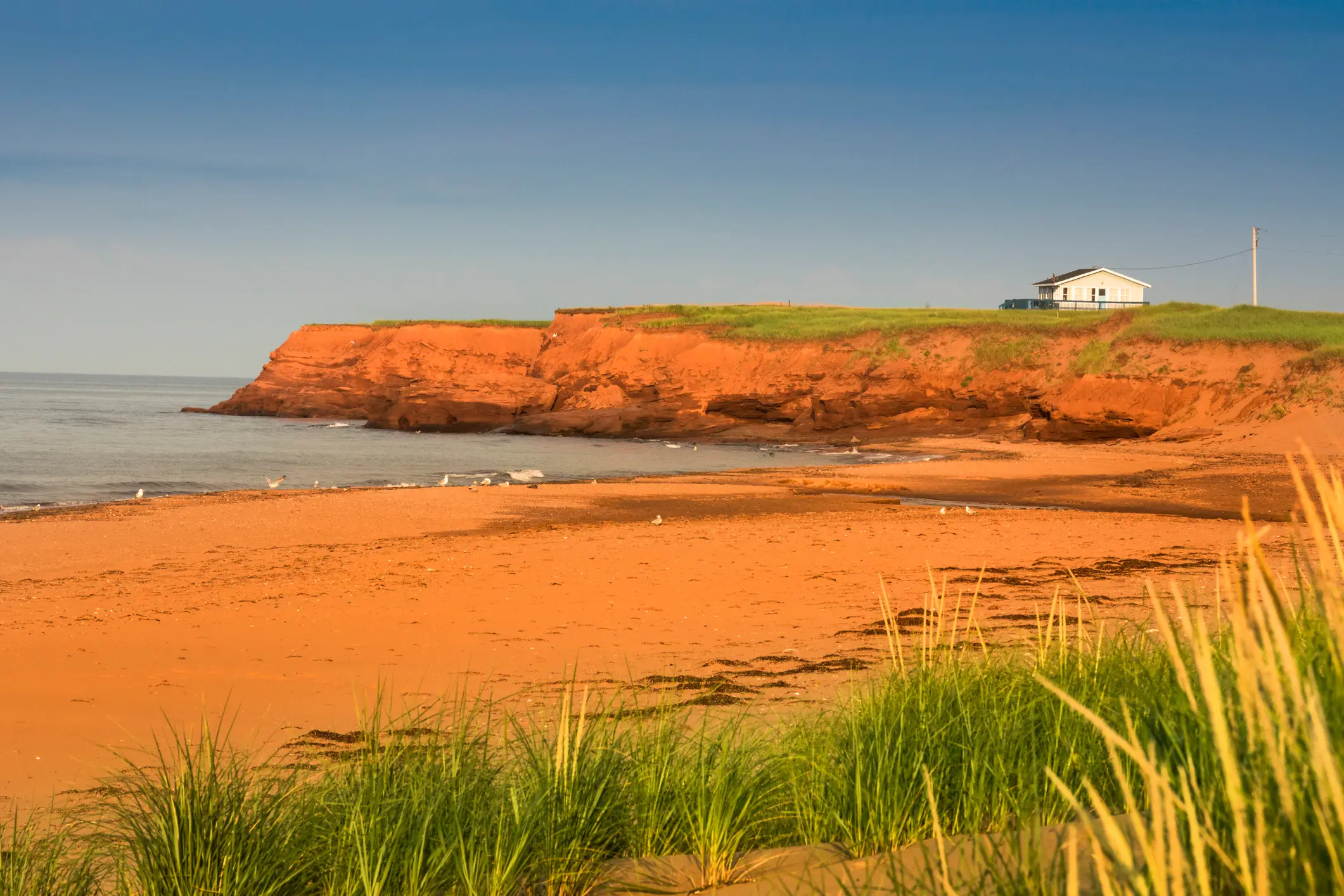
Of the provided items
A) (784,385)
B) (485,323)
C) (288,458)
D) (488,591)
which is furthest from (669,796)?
(485,323)

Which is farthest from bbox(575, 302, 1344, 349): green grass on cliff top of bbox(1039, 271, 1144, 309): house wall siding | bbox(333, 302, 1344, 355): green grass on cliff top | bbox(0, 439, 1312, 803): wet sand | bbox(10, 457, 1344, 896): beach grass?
bbox(10, 457, 1344, 896): beach grass

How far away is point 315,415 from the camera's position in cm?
7762

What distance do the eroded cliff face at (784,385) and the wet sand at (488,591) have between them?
1697 cm

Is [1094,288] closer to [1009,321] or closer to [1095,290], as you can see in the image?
[1095,290]

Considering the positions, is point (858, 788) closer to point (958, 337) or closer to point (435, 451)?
point (435, 451)

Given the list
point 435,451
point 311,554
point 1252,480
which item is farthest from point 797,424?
point 311,554

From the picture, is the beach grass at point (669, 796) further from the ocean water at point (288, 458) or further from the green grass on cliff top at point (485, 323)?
the green grass on cliff top at point (485, 323)

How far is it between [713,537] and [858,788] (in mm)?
11591

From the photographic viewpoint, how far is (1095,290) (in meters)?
75.3

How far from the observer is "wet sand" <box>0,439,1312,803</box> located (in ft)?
24.1

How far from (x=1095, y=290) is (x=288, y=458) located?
57.8 metres

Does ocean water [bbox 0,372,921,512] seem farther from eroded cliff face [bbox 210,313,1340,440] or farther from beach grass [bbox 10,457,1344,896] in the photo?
beach grass [bbox 10,457,1344,896]

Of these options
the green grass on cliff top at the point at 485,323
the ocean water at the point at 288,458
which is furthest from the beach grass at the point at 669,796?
the green grass on cliff top at the point at 485,323

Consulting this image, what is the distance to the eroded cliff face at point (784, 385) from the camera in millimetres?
37688
